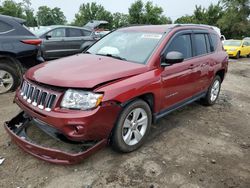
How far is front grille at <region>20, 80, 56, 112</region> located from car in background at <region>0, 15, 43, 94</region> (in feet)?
8.37

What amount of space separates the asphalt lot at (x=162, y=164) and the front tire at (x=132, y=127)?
0.52 feet

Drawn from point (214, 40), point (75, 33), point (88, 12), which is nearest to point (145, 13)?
point (88, 12)

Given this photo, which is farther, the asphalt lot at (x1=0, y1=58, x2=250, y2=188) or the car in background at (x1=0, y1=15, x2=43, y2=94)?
the car in background at (x1=0, y1=15, x2=43, y2=94)

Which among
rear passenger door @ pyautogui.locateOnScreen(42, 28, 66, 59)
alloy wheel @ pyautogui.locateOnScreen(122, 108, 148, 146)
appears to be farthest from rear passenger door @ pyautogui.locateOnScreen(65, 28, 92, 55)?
alloy wheel @ pyautogui.locateOnScreen(122, 108, 148, 146)

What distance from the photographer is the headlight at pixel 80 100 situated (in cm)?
292

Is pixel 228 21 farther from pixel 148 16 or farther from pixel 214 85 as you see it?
pixel 214 85

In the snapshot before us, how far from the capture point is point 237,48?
59.5ft

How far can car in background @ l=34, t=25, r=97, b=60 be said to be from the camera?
927 centimetres

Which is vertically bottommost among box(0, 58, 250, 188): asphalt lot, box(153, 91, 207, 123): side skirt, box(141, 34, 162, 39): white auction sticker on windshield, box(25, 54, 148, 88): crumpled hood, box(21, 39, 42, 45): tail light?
box(0, 58, 250, 188): asphalt lot

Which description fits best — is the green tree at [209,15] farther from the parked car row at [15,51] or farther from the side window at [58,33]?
the parked car row at [15,51]

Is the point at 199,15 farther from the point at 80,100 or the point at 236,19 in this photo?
the point at 80,100

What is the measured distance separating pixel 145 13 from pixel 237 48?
79.1 feet

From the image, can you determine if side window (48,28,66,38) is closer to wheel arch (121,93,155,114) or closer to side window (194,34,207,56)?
side window (194,34,207,56)

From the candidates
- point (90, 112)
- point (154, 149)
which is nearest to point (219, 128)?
point (154, 149)
